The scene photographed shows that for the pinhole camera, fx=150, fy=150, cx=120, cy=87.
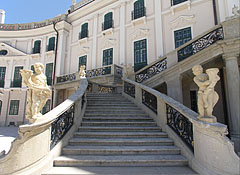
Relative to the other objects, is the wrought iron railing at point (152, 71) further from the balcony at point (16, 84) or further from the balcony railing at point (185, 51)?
the balcony at point (16, 84)

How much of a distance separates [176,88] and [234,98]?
7.26 ft

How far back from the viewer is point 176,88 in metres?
6.87

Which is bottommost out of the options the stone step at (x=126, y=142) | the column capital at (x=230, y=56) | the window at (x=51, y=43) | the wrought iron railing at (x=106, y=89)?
the stone step at (x=126, y=142)

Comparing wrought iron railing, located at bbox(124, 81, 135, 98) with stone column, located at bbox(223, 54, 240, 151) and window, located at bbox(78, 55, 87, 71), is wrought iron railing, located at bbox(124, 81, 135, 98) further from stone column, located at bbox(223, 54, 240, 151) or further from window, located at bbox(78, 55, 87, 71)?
window, located at bbox(78, 55, 87, 71)

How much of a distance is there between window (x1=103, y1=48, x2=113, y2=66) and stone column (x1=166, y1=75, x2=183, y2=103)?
25.5 feet

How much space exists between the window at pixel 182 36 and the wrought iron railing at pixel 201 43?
3.76 metres

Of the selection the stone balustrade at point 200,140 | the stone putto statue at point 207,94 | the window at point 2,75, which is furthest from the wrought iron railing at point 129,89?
the window at point 2,75

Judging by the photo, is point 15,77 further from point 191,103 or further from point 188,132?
point 188,132

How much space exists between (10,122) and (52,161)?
1803 centimetres

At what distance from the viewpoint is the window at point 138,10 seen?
41.0 feet

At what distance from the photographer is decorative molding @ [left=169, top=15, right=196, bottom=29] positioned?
10.2m

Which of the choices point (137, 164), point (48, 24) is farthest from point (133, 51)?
point (48, 24)

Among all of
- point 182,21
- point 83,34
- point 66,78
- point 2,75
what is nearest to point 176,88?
point 182,21

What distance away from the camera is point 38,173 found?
117 inches
